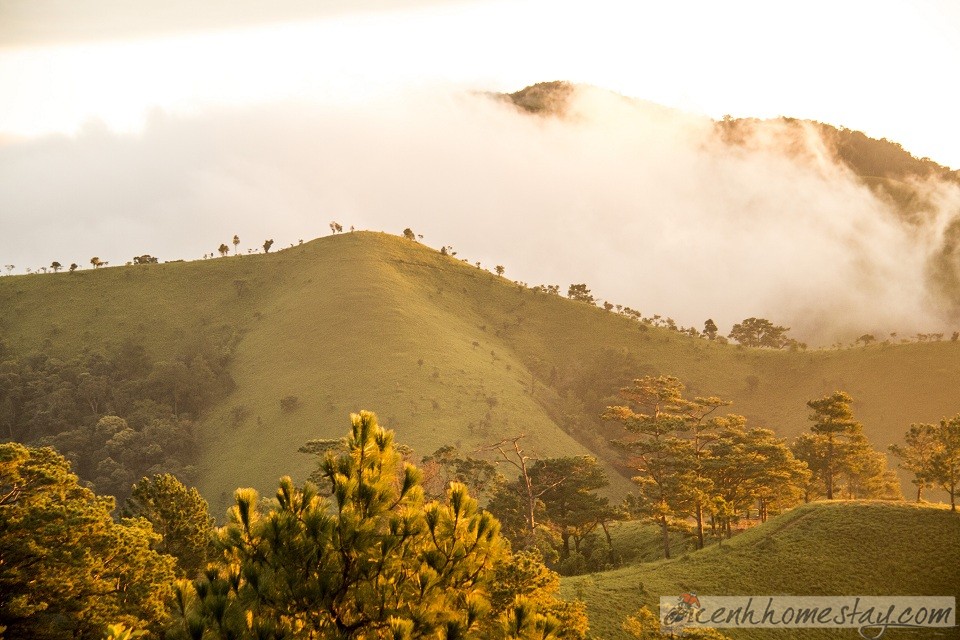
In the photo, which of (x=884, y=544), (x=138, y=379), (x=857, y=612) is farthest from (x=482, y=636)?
(x=138, y=379)

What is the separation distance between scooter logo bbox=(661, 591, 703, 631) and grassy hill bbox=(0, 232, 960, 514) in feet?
212

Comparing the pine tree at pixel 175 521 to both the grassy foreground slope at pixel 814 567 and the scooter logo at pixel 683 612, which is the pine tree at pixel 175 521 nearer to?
the grassy foreground slope at pixel 814 567

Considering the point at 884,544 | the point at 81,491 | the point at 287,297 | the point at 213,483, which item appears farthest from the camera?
the point at 287,297

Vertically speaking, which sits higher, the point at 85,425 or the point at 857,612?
the point at 85,425

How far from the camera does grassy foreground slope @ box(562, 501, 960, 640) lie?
39094mm

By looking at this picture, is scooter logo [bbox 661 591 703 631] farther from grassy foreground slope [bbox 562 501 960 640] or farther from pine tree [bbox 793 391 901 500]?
pine tree [bbox 793 391 901 500]


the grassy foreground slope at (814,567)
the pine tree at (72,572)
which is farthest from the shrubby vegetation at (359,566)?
the grassy foreground slope at (814,567)

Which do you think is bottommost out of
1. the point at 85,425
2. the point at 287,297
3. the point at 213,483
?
the point at 213,483

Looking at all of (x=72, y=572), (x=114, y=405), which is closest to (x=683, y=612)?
(x=72, y=572)

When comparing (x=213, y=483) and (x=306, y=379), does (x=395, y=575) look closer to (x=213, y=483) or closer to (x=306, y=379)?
(x=213, y=483)

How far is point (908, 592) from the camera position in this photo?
3928 cm

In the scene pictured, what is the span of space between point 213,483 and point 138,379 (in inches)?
1677

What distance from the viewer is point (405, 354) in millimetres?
131250

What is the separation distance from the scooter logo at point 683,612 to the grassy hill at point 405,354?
6467 centimetres
